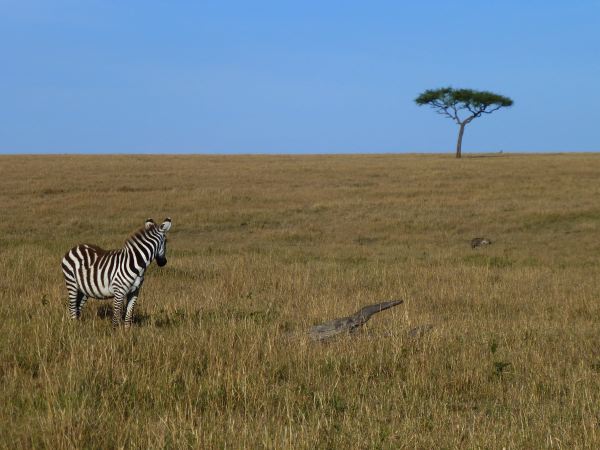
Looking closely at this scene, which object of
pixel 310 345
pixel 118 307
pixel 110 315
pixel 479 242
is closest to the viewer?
pixel 310 345

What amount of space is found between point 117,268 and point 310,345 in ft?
8.47

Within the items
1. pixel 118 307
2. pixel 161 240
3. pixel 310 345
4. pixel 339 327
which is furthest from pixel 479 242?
pixel 118 307

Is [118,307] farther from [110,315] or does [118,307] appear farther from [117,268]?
[110,315]

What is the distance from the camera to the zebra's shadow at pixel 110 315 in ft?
29.8

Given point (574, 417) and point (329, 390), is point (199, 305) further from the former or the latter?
point (574, 417)

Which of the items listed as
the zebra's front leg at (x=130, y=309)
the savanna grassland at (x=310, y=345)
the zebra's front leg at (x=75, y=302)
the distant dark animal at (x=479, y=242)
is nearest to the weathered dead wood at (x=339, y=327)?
the savanna grassland at (x=310, y=345)

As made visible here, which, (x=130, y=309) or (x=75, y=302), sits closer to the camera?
(x=130, y=309)

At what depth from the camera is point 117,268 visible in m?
8.57

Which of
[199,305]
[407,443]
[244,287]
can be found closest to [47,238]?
[244,287]

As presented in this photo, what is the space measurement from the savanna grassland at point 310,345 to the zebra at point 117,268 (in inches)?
13.6

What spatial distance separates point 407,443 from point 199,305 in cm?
657

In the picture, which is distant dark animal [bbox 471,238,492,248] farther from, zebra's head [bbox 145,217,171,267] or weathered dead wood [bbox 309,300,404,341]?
zebra's head [bbox 145,217,171,267]

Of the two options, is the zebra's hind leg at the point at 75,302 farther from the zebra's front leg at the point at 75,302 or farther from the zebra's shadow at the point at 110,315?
the zebra's shadow at the point at 110,315

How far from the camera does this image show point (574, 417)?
17.8 feet
